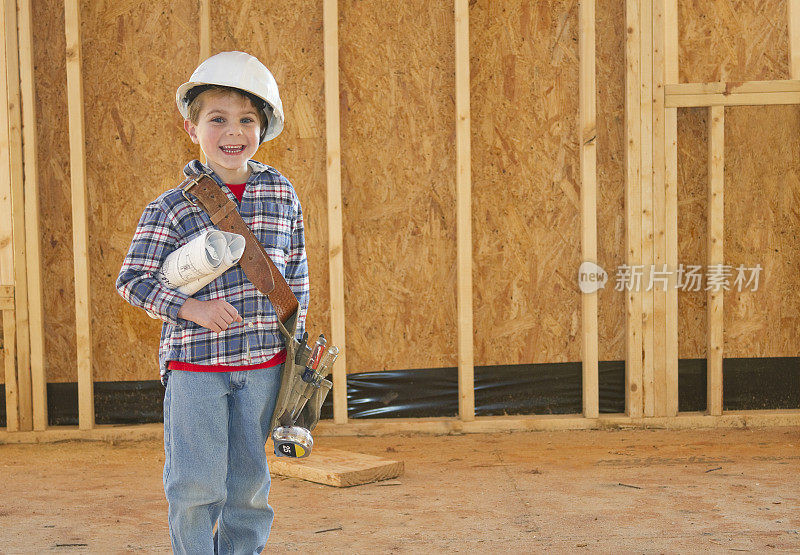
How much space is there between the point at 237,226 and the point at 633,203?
3.06m

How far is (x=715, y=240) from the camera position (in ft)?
14.8

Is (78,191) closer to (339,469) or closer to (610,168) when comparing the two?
(339,469)

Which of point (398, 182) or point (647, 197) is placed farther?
point (398, 182)

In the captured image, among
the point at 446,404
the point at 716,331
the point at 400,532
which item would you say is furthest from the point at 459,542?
the point at 716,331

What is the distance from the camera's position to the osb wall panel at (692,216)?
464cm

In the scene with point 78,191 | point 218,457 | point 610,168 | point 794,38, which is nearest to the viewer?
point 218,457

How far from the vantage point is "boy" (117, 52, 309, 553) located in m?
1.96

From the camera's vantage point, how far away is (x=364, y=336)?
471cm

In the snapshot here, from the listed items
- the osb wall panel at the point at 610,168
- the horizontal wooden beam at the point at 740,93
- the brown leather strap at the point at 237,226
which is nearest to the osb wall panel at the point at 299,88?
the osb wall panel at the point at 610,168

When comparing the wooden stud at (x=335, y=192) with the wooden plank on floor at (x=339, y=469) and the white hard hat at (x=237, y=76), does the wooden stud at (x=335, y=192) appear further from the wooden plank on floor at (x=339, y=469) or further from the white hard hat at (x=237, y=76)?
the white hard hat at (x=237, y=76)

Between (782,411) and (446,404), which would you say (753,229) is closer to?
(782,411)

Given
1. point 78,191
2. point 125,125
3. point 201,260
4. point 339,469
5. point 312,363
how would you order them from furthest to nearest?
point 125,125 < point 78,191 < point 339,469 < point 312,363 < point 201,260

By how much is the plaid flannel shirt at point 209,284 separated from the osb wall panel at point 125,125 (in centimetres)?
269

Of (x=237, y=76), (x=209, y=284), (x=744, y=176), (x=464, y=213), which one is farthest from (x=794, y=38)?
(x=209, y=284)
